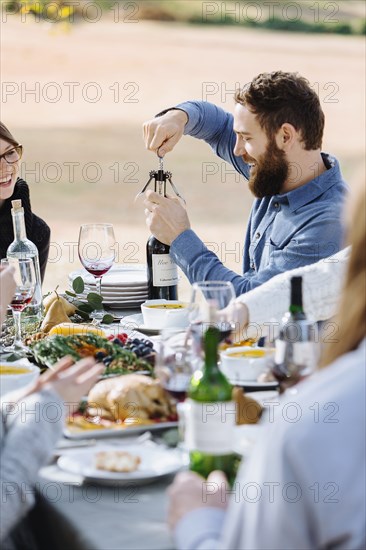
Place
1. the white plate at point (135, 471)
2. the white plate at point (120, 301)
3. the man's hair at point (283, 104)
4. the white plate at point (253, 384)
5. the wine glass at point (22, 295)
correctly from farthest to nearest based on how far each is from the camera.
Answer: the man's hair at point (283, 104)
the white plate at point (120, 301)
the wine glass at point (22, 295)
the white plate at point (253, 384)
the white plate at point (135, 471)

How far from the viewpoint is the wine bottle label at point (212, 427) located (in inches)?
67.4

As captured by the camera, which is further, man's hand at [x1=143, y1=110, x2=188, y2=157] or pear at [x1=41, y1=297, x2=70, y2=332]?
man's hand at [x1=143, y1=110, x2=188, y2=157]

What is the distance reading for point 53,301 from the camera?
3029mm

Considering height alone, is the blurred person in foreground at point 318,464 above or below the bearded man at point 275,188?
below

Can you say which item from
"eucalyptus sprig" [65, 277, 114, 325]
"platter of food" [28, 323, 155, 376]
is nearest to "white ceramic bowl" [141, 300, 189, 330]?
"eucalyptus sprig" [65, 277, 114, 325]

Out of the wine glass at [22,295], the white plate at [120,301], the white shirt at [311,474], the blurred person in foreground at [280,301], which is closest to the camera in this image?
the white shirt at [311,474]

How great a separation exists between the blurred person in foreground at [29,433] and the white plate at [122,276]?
4.89ft

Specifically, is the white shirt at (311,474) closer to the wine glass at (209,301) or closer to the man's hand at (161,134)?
the wine glass at (209,301)

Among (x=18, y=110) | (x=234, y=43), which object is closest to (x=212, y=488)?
(x=18, y=110)

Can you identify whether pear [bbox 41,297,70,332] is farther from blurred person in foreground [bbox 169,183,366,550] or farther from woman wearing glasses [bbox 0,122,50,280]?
blurred person in foreground [bbox 169,183,366,550]

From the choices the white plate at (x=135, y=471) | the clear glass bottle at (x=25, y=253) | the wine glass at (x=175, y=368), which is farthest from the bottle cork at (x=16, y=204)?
the white plate at (x=135, y=471)

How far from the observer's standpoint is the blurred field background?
16.8 metres

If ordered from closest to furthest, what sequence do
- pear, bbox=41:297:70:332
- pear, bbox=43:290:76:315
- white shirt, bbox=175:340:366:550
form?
white shirt, bbox=175:340:366:550, pear, bbox=41:297:70:332, pear, bbox=43:290:76:315

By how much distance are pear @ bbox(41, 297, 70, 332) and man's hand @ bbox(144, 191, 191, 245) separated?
1.50 feet
